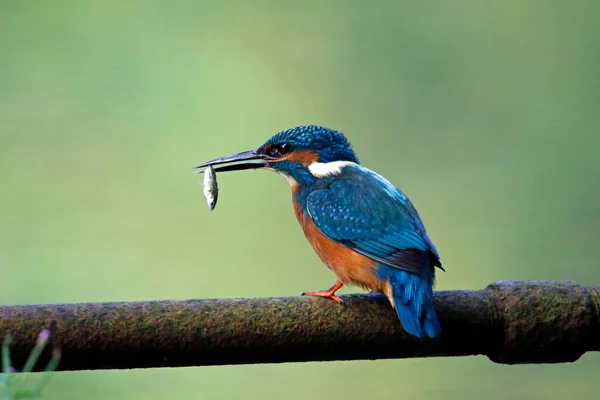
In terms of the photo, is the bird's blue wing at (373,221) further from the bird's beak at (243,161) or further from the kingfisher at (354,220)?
the bird's beak at (243,161)

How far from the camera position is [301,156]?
193 centimetres

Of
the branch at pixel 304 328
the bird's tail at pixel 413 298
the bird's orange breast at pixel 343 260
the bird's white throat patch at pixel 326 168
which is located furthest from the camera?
the bird's white throat patch at pixel 326 168

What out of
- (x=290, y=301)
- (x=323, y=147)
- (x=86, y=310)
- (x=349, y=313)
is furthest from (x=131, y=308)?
(x=323, y=147)

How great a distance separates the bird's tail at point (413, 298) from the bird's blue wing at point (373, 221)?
0.7 inches

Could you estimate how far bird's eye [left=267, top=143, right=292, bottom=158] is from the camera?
1.95 metres

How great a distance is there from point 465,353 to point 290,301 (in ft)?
1.18

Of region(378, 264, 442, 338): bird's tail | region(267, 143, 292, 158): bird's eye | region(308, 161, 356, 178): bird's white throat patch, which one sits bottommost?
region(378, 264, 442, 338): bird's tail

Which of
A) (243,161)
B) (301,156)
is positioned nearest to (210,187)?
(243,161)

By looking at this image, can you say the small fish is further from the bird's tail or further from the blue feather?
the bird's tail

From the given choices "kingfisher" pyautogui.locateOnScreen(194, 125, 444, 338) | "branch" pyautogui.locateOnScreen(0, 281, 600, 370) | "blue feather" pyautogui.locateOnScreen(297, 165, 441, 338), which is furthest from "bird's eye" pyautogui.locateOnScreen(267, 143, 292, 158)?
"branch" pyautogui.locateOnScreen(0, 281, 600, 370)

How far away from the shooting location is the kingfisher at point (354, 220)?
1530mm

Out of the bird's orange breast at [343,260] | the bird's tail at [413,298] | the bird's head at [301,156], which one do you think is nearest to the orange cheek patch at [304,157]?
the bird's head at [301,156]

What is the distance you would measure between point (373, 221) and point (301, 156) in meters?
0.31

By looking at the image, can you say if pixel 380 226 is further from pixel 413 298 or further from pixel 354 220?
pixel 413 298
